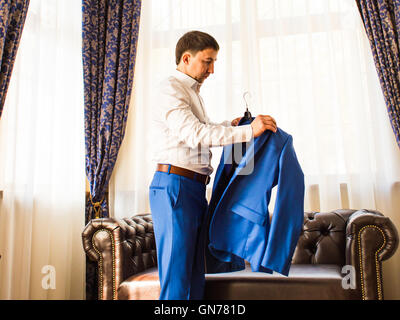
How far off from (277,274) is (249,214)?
779 mm

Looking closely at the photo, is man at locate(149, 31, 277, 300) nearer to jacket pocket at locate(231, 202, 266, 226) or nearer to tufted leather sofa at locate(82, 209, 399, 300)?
jacket pocket at locate(231, 202, 266, 226)

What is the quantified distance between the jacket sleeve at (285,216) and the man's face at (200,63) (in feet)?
1.64

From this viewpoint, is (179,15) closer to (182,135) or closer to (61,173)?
(61,173)

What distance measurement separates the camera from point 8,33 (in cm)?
234

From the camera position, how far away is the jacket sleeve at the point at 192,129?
1.43 m

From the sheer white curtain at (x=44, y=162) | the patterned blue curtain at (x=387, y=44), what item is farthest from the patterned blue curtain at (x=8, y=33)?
the patterned blue curtain at (x=387, y=44)

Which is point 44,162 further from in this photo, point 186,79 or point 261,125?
point 261,125

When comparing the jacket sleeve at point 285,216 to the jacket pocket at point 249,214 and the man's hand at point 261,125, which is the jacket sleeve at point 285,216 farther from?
the man's hand at point 261,125

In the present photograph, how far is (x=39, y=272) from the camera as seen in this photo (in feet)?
8.71

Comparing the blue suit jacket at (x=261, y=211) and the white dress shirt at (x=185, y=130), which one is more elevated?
the white dress shirt at (x=185, y=130)

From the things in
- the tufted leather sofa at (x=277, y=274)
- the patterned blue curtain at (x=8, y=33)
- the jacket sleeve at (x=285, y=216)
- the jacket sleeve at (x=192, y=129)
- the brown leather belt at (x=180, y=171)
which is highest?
the patterned blue curtain at (x=8, y=33)

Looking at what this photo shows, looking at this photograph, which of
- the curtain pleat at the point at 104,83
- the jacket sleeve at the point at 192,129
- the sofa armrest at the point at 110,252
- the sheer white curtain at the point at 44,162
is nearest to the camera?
the jacket sleeve at the point at 192,129

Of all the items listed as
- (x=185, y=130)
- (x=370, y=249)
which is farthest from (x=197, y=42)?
(x=370, y=249)

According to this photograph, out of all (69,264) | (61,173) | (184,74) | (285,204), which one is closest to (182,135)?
(184,74)
